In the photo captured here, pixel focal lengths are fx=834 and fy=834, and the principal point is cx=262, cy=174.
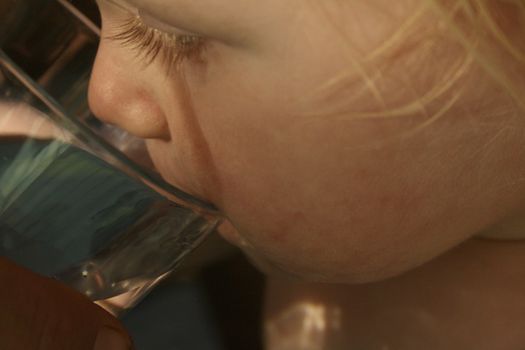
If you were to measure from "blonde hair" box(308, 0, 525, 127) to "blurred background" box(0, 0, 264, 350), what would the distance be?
13.0 inches

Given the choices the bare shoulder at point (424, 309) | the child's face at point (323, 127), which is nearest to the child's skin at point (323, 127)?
the child's face at point (323, 127)

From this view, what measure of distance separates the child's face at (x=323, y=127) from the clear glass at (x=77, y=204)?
0.09 feet

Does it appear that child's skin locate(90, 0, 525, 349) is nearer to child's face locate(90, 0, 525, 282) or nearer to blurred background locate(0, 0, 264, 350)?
child's face locate(90, 0, 525, 282)

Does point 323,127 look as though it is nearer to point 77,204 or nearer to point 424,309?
point 77,204

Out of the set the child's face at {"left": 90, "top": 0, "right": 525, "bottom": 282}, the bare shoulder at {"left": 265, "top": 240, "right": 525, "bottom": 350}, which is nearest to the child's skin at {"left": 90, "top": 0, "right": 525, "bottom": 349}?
the child's face at {"left": 90, "top": 0, "right": 525, "bottom": 282}

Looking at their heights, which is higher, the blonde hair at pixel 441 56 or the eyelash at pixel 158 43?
the eyelash at pixel 158 43

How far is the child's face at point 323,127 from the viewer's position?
0.35 meters

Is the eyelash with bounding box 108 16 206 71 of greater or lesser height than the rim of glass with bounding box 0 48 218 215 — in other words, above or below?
above

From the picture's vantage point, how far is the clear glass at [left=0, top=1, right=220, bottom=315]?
44 cm

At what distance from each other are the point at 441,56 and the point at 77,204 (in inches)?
8.7

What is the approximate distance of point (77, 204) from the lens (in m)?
0.46

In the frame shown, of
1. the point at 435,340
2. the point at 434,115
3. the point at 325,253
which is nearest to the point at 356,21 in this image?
the point at 434,115

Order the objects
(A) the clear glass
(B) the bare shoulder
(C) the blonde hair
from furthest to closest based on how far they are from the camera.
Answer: (B) the bare shoulder → (A) the clear glass → (C) the blonde hair

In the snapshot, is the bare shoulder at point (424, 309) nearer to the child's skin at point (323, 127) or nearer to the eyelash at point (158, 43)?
the child's skin at point (323, 127)
